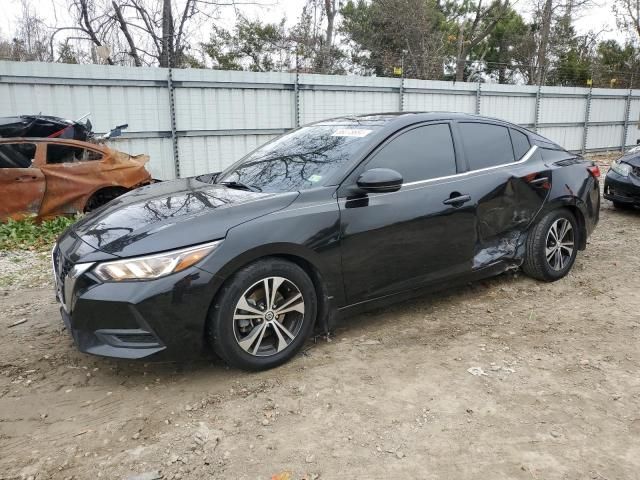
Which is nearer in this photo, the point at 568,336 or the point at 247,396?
the point at 247,396

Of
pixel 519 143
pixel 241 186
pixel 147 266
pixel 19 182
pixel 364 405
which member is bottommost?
pixel 364 405

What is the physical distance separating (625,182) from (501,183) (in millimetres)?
4455

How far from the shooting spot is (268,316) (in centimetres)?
303

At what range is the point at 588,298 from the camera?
4348 mm

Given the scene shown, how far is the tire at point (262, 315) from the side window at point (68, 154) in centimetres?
520

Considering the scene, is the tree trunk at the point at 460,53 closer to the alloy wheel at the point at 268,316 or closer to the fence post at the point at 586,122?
the fence post at the point at 586,122

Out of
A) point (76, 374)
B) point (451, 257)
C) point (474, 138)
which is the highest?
point (474, 138)

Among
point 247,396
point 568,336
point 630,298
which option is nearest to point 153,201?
point 247,396

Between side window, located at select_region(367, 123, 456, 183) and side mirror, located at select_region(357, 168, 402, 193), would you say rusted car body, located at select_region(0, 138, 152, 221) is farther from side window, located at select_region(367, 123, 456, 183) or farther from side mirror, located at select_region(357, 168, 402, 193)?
side mirror, located at select_region(357, 168, 402, 193)

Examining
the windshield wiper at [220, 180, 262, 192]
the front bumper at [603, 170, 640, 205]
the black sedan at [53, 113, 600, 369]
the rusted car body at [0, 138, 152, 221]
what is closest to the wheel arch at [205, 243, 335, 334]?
the black sedan at [53, 113, 600, 369]

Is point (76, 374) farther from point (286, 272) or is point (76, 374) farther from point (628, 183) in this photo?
point (628, 183)

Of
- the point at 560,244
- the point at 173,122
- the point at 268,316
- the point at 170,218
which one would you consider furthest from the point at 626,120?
the point at 170,218

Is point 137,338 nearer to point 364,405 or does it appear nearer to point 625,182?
point 364,405

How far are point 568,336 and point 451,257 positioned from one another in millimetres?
944
